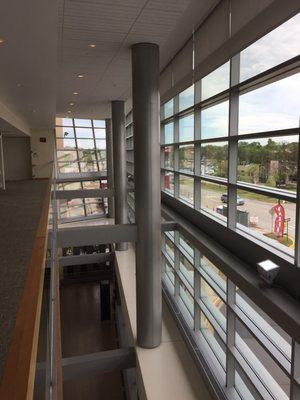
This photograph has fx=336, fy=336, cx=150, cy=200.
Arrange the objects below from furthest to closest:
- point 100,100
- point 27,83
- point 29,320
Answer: point 100,100, point 27,83, point 29,320

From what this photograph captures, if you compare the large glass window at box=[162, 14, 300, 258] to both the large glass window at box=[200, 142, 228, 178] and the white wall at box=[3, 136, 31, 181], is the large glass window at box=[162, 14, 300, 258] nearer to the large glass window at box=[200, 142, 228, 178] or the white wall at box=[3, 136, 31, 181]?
the large glass window at box=[200, 142, 228, 178]

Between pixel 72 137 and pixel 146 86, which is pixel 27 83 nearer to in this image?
pixel 146 86

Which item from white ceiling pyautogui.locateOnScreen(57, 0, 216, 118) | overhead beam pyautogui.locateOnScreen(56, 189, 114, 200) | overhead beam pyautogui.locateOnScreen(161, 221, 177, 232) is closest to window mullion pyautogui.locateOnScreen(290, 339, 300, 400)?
overhead beam pyautogui.locateOnScreen(161, 221, 177, 232)

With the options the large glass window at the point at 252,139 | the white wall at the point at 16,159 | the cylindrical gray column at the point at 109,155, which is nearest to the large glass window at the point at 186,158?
the large glass window at the point at 252,139

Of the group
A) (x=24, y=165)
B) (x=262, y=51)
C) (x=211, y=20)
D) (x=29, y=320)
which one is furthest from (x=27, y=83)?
(x=24, y=165)

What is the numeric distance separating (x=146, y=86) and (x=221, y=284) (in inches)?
183

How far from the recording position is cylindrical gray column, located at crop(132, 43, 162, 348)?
7.32m

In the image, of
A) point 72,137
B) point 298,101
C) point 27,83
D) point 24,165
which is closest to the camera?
point 298,101

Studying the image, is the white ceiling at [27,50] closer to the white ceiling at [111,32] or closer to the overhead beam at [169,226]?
the white ceiling at [111,32]

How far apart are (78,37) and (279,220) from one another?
5095 mm

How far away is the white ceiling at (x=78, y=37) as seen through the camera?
4684 millimetres

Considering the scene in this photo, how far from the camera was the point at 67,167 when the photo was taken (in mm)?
23250

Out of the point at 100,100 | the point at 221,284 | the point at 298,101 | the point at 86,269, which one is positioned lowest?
the point at 86,269

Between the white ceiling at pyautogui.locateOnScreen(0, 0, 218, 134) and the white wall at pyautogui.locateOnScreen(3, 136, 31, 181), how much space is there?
1036 centimetres
